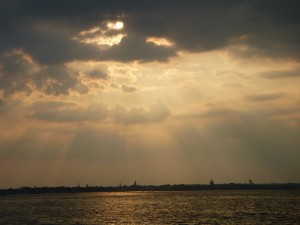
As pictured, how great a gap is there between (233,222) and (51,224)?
117ft

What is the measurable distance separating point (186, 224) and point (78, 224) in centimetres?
2167

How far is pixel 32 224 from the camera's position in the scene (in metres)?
86.5

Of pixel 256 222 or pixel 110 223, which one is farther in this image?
pixel 110 223

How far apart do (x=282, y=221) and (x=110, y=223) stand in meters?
33.3

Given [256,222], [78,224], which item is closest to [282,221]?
[256,222]

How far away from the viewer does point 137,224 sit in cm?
8331

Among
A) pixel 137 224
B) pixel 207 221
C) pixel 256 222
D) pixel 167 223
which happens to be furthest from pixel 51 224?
pixel 256 222

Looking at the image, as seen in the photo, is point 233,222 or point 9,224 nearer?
point 233,222

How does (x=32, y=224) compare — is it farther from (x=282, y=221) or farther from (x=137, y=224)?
(x=282, y=221)

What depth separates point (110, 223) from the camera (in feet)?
286

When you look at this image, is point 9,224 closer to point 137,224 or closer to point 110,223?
point 110,223

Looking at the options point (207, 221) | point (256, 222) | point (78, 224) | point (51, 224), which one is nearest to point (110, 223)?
point (78, 224)

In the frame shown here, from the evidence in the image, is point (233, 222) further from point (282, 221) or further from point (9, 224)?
point (9, 224)

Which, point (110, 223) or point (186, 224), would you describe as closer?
point (186, 224)
